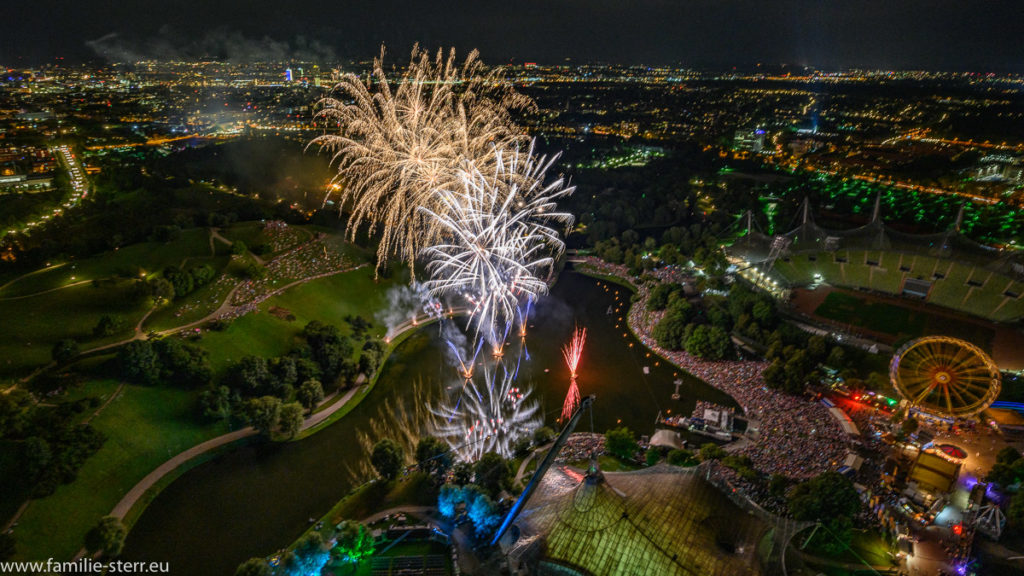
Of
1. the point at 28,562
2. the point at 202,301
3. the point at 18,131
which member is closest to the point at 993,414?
the point at 28,562

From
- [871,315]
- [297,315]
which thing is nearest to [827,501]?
[871,315]

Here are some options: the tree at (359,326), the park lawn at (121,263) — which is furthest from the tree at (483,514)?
the park lawn at (121,263)

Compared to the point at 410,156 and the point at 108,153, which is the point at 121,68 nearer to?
the point at 108,153

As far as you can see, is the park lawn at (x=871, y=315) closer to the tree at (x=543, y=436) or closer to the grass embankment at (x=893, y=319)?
the grass embankment at (x=893, y=319)

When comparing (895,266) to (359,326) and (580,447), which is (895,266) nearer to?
(580,447)

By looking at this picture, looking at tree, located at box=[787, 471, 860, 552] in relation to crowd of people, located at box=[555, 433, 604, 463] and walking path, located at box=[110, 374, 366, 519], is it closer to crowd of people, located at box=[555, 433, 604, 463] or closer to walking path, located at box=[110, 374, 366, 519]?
crowd of people, located at box=[555, 433, 604, 463]

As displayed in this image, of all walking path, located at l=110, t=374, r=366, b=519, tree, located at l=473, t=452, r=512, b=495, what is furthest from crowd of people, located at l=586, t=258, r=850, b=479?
walking path, located at l=110, t=374, r=366, b=519

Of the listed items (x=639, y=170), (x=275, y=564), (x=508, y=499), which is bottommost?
(x=275, y=564)
